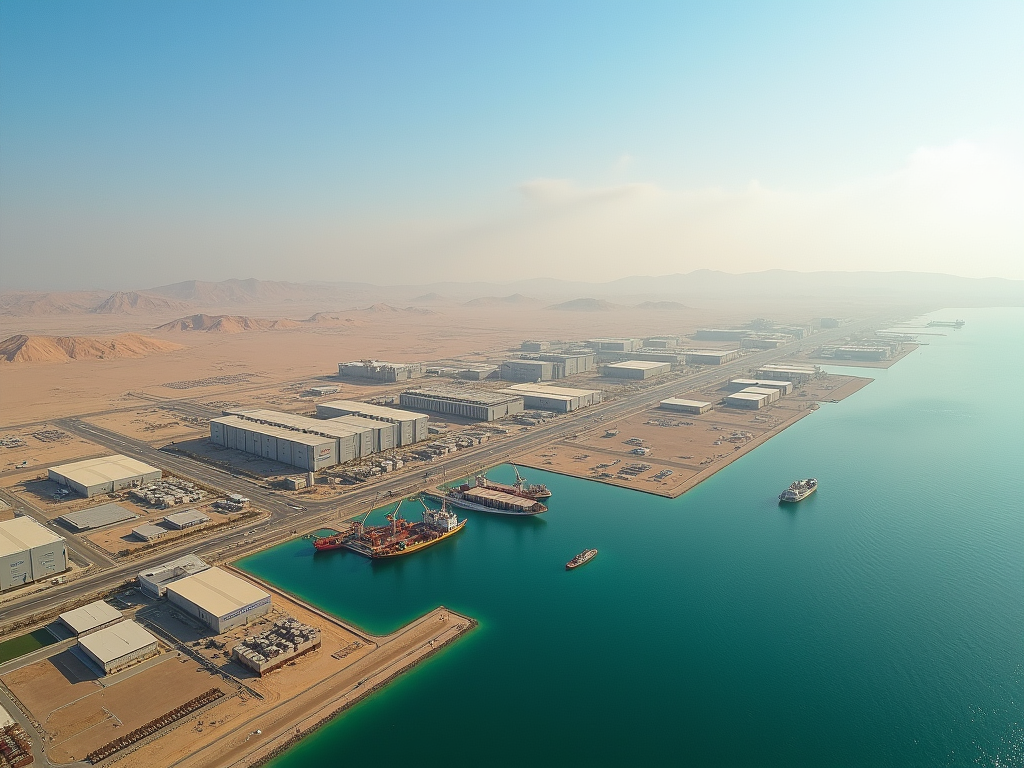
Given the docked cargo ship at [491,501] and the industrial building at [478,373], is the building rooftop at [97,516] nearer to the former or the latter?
the docked cargo ship at [491,501]

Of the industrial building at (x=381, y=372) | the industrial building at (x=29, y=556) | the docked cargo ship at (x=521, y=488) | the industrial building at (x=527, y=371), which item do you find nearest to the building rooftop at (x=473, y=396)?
the industrial building at (x=527, y=371)

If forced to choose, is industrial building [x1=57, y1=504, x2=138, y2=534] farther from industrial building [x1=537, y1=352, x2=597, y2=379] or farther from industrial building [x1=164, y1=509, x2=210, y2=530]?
industrial building [x1=537, y1=352, x2=597, y2=379]

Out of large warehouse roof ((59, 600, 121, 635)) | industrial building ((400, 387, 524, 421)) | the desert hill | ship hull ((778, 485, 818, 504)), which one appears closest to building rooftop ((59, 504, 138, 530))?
large warehouse roof ((59, 600, 121, 635))

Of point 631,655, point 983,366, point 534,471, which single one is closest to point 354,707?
point 631,655

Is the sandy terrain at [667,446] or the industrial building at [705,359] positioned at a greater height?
Result: the industrial building at [705,359]

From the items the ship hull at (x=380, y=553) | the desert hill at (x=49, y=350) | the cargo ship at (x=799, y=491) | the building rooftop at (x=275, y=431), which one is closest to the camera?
the ship hull at (x=380, y=553)

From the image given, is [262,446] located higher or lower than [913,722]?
higher

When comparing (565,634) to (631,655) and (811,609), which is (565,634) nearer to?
(631,655)
